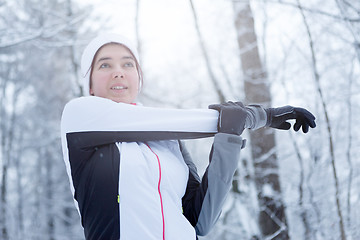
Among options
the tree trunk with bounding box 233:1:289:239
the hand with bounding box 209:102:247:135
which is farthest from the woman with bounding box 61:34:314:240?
the tree trunk with bounding box 233:1:289:239

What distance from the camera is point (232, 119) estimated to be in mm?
1538

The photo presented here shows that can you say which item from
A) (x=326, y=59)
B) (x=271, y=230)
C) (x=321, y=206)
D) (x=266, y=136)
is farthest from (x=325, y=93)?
(x=271, y=230)

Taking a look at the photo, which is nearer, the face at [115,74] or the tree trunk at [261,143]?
the face at [115,74]

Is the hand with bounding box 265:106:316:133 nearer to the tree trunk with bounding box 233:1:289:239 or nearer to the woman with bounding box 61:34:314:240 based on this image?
the woman with bounding box 61:34:314:240

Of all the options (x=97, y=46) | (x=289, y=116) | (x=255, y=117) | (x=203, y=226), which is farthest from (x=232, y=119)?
(x=97, y=46)

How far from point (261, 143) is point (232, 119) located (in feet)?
9.24

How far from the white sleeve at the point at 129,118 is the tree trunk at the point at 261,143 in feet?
7.34

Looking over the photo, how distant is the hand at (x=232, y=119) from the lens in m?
1.52

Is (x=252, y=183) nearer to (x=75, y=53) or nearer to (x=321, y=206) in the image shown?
(x=321, y=206)

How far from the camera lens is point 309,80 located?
16.8 ft

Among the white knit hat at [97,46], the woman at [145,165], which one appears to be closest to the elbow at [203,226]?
the woman at [145,165]

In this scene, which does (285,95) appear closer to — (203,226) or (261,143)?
(261,143)

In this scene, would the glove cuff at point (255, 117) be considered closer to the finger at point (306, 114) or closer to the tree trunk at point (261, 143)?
the finger at point (306, 114)

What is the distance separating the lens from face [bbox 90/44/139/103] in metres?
1.75
